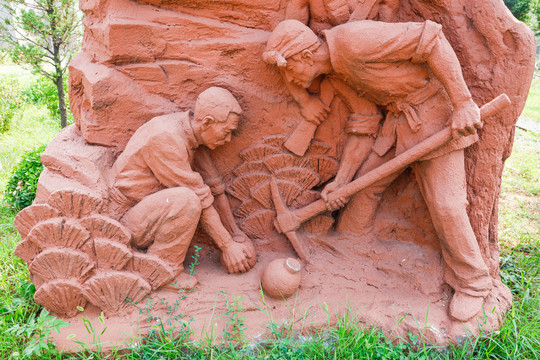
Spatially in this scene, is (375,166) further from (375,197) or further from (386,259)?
(386,259)

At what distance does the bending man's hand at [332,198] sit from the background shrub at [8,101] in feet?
21.2

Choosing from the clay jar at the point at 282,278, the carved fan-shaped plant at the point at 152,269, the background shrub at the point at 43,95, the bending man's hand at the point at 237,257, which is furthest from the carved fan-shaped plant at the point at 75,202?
the background shrub at the point at 43,95

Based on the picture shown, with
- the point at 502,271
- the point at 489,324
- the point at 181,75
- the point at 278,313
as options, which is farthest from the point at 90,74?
the point at 502,271

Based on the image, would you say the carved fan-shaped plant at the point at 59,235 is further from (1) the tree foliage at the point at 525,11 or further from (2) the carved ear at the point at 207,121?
(1) the tree foliage at the point at 525,11

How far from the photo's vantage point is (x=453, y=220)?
2904 millimetres

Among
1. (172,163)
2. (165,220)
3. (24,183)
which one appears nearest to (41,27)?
Answer: (24,183)

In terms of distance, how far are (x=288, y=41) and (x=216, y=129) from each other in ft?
2.52

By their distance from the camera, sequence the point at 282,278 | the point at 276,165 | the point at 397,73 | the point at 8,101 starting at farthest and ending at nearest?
the point at 8,101 < the point at 276,165 < the point at 282,278 < the point at 397,73

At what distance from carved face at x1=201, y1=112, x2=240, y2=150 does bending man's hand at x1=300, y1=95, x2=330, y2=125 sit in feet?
1.79

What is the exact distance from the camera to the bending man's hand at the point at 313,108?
323 centimetres

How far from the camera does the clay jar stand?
305 centimetres

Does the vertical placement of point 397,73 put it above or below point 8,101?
above

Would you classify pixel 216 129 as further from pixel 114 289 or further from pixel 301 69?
pixel 114 289

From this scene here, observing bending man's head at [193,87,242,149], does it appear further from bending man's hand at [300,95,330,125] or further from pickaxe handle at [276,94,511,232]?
pickaxe handle at [276,94,511,232]
